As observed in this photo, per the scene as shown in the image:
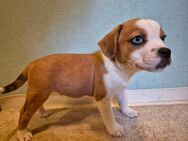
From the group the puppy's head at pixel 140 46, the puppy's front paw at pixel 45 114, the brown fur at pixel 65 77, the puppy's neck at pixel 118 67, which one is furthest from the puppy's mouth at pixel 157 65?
the puppy's front paw at pixel 45 114

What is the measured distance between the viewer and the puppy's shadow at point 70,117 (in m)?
1.40

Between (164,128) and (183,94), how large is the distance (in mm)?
306

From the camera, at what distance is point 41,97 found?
1.23 m

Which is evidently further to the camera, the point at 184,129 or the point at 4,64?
the point at 4,64

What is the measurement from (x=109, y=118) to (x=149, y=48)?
436 mm

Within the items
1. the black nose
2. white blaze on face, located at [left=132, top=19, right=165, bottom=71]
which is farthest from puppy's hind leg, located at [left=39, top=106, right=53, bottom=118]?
the black nose

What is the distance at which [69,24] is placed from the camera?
140cm

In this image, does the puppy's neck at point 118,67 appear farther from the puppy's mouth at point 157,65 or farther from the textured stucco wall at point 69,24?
the textured stucco wall at point 69,24

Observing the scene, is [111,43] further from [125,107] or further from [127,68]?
Result: [125,107]

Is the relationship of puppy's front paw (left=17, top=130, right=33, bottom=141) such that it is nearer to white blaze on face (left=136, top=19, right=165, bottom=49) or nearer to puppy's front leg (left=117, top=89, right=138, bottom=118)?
puppy's front leg (left=117, top=89, right=138, bottom=118)

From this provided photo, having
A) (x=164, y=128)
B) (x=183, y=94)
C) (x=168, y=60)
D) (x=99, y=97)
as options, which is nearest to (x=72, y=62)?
(x=99, y=97)

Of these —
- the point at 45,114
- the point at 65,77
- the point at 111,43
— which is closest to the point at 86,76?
the point at 65,77

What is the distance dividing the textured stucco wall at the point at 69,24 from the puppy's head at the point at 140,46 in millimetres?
310

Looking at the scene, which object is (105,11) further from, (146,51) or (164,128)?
(164,128)
